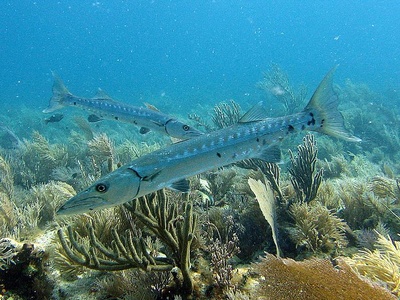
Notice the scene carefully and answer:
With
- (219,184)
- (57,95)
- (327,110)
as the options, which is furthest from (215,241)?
(57,95)

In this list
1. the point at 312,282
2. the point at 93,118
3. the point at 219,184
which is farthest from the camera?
the point at 93,118

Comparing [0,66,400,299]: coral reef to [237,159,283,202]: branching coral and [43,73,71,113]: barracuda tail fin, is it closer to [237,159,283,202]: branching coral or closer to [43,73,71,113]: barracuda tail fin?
[237,159,283,202]: branching coral

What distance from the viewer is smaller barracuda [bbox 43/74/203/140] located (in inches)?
254

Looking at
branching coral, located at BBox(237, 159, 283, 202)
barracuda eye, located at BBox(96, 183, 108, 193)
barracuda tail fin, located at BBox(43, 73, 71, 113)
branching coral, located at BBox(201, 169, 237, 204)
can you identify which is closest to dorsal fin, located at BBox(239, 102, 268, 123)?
branching coral, located at BBox(237, 159, 283, 202)

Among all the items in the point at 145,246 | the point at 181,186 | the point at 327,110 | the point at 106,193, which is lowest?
the point at 145,246

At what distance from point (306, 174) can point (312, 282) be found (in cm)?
303

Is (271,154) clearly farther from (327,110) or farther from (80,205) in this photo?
(80,205)

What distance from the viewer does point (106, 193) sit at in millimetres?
2660

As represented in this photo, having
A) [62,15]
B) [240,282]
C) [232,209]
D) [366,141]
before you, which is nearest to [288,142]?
[366,141]

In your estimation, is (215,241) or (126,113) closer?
(215,241)

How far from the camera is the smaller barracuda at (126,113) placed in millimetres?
6457

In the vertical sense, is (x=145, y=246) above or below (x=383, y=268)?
above

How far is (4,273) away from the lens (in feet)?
11.4

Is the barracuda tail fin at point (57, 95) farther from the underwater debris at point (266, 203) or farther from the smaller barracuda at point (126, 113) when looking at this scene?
the underwater debris at point (266, 203)
